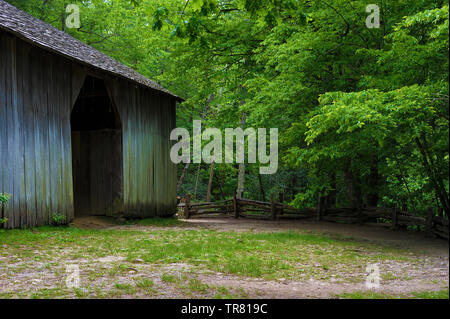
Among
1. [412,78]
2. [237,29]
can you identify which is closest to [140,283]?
[412,78]

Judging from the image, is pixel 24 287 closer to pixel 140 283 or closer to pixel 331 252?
pixel 140 283

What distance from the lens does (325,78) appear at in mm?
11500

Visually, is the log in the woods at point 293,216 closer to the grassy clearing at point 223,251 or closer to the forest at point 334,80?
the forest at point 334,80

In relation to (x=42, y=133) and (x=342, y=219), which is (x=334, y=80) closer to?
(x=342, y=219)

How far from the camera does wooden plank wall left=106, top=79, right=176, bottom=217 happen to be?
46.5 ft

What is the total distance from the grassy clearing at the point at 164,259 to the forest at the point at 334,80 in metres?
1.55

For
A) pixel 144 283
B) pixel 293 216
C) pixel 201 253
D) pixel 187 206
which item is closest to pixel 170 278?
pixel 144 283

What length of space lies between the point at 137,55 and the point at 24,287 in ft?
65.7

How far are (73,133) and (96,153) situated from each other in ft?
5.05

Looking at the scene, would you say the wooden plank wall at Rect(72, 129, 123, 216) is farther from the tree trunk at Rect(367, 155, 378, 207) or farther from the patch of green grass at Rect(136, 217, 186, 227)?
the tree trunk at Rect(367, 155, 378, 207)

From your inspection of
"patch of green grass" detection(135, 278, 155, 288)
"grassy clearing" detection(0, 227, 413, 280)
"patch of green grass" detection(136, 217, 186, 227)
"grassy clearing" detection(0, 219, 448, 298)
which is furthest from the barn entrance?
"patch of green grass" detection(135, 278, 155, 288)

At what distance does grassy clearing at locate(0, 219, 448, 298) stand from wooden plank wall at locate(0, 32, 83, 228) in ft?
2.68

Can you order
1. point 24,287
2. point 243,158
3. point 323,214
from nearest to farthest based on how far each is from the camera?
point 24,287 → point 323,214 → point 243,158

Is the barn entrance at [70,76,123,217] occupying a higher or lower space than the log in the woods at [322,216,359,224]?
higher
